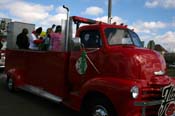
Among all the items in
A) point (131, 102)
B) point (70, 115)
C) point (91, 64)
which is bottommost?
point (70, 115)

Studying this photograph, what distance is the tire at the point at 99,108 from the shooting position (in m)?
7.07

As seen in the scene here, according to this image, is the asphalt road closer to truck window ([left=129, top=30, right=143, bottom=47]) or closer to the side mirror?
→ the side mirror

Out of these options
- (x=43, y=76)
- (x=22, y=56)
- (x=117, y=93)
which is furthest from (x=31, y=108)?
(x=117, y=93)

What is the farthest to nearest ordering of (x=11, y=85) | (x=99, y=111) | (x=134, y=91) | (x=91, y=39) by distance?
(x=11, y=85), (x=91, y=39), (x=99, y=111), (x=134, y=91)

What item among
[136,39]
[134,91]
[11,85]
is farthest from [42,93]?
[134,91]

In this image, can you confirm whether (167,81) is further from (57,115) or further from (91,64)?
(57,115)

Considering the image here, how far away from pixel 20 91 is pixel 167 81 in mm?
6465

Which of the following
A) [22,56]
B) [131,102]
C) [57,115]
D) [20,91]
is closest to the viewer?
[131,102]

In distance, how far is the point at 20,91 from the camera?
1227 cm

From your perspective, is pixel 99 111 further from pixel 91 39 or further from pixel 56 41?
pixel 56 41

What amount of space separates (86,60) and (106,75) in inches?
31.7

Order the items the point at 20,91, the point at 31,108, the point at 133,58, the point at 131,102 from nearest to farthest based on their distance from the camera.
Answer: the point at 131,102, the point at 133,58, the point at 31,108, the point at 20,91

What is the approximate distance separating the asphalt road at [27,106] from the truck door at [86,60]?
1024mm

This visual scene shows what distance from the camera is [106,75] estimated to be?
7578mm
